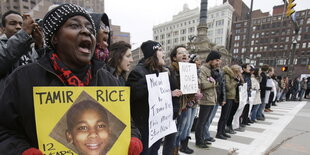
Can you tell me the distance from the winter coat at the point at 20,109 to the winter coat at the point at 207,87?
117 inches

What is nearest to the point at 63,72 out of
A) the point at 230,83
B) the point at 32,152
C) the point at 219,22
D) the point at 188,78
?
the point at 32,152

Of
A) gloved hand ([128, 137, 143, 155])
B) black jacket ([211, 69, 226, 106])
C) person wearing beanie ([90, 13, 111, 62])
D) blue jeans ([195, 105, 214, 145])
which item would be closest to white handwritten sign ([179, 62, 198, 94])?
blue jeans ([195, 105, 214, 145])

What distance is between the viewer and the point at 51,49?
1045mm

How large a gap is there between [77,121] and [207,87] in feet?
9.70

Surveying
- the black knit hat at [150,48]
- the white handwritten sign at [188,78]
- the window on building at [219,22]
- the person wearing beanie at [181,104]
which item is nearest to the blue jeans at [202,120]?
the person wearing beanie at [181,104]

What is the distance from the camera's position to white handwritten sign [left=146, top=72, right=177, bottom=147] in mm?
1943

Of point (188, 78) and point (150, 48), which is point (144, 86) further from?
point (188, 78)

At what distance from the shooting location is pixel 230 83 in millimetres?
4184

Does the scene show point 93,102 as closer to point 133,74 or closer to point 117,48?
point 133,74

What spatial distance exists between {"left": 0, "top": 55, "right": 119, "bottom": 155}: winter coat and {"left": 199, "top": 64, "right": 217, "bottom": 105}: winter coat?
2.98 metres

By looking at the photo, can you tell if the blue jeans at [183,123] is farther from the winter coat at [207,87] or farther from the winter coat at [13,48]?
the winter coat at [13,48]

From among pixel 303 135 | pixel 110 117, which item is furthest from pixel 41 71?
pixel 303 135

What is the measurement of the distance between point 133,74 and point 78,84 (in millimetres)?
1068

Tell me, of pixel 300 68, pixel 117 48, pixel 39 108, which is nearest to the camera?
pixel 39 108
